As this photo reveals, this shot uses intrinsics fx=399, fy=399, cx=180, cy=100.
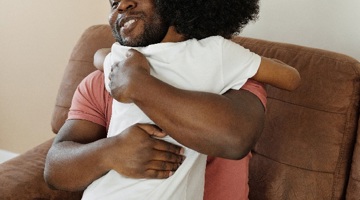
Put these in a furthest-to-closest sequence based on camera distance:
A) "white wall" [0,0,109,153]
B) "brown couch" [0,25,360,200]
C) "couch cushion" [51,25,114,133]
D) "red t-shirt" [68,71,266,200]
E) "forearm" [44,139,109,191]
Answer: "white wall" [0,0,109,153] < "couch cushion" [51,25,114,133] < "brown couch" [0,25,360,200] < "red t-shirt" [68,71,266,200] < "forearm" [44,139,109,191]

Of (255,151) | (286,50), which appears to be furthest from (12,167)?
(286,50)

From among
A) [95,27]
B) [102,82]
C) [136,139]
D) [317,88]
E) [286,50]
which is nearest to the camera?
[136,139]

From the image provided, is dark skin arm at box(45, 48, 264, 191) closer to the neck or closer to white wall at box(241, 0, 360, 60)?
the neck

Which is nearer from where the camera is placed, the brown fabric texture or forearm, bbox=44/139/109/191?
forearm, bbox=44/139/109/191

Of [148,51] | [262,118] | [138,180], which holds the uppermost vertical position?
[148,51]

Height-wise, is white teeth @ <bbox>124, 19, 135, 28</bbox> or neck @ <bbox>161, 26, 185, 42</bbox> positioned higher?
white teeth @ <bbox>124, 19, 135, 28</bbox>

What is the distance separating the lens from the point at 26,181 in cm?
136

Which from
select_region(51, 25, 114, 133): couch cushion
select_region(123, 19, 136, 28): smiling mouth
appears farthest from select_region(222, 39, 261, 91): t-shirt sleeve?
select_region(51, 25, 114, 133): couch cushion

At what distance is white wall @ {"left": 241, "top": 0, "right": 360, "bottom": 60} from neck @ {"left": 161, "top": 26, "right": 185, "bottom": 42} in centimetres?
73

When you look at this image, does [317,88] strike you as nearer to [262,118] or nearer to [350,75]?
[350,75]

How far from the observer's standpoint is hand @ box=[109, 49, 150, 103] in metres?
0.87

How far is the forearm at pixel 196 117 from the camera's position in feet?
2.80

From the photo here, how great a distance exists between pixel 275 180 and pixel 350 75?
420 mm

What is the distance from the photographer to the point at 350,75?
1.28 meters
